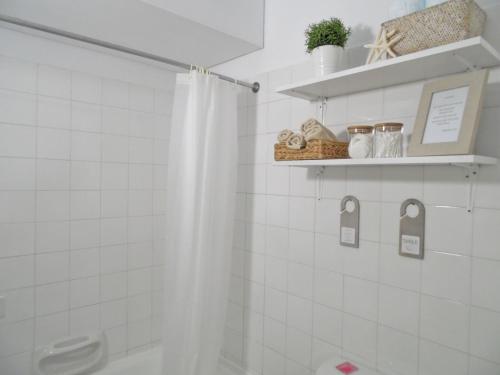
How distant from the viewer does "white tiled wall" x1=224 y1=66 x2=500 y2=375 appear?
3.62ft

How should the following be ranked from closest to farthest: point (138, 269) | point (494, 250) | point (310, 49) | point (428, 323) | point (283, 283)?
point (494, 250), point (428, 323), point (310, 49), point (283, 283), point (138, 269)

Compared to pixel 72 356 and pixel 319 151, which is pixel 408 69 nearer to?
pixel 319 151

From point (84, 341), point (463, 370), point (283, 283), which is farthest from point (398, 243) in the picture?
point (84, 341)

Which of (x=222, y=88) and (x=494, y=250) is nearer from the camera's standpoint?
(x=494, y=250)

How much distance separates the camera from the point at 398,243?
4.20 ft

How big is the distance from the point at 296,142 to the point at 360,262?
561 mm

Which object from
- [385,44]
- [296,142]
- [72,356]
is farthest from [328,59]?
[72,356]

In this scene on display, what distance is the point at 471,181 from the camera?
1109mm

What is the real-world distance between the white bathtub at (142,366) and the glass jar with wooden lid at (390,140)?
1.46m

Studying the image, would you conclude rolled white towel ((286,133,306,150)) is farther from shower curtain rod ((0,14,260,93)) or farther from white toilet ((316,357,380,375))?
white toilet ((316,357,380,375))

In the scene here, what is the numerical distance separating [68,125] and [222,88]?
33.9 inches

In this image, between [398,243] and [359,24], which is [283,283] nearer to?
[398,243]

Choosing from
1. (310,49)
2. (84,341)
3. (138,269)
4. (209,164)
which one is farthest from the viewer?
(138,269)

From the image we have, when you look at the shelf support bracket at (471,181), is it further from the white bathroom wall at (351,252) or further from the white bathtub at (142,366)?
the white bathtub at (142,366)
